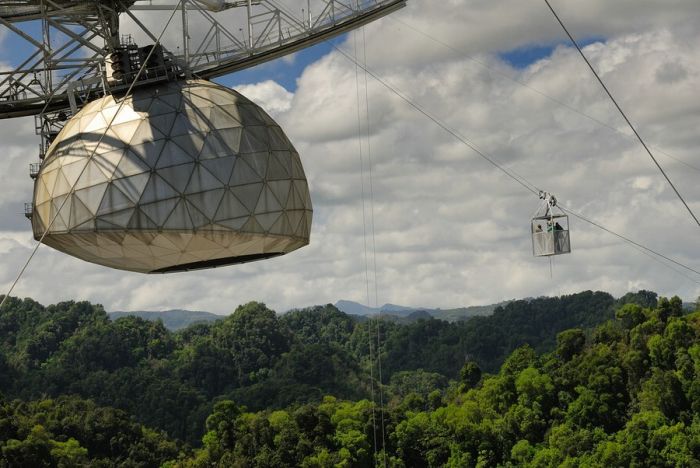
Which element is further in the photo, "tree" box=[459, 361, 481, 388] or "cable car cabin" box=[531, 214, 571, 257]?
"tree" box=[459, 361, 481, 388]

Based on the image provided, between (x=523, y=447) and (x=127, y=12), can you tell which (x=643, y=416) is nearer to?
(x=523, y=447)

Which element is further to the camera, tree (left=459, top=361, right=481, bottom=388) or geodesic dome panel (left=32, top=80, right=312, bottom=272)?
tree (left=459, top=361, right=481, bottom=388)

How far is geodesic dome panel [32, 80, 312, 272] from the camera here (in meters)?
47.5

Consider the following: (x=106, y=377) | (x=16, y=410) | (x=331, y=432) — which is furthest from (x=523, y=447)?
(x=106, y=377)

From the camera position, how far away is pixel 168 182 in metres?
47.5

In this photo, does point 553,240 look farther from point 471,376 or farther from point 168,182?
point 471,376

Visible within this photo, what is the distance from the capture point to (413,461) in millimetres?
132375

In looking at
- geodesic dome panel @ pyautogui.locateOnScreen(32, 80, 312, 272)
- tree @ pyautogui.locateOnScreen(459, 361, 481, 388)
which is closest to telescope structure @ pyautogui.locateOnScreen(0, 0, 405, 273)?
geodesic dome panel @ pyautogui.locateOnScreen(32, 80, 312, 272)

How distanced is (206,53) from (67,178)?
301 inches

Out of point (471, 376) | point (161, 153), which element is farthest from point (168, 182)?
point (471, 376)

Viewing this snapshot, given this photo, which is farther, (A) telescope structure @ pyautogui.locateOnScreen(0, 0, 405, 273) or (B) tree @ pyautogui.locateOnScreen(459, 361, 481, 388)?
(B) tree @ pyautogui.locateOnScreen(459, 361, 481, 388)

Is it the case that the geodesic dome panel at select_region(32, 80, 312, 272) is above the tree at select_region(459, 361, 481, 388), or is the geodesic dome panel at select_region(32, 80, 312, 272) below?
below

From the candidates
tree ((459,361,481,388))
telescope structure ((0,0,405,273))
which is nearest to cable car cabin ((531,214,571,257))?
telescope structure ((0,0,405,273))

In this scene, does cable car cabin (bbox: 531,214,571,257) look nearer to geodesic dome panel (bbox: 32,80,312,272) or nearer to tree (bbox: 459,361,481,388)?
geodesic dome panel (bbox: 32,80,312,272)
